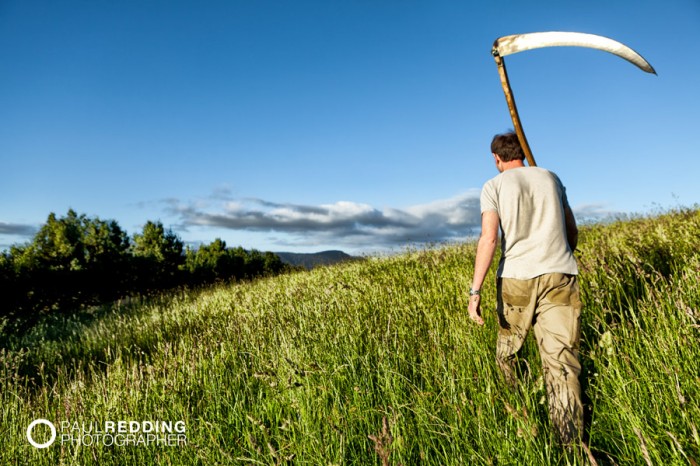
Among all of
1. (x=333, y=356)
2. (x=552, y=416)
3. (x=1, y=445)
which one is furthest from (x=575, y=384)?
(x=1, y=445)

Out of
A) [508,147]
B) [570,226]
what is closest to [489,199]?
[508,147]

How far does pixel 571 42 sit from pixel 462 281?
11.5 feet

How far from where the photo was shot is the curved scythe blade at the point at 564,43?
3.25 metres

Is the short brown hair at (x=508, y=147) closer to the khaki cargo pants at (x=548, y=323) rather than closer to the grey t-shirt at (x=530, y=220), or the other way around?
the grey t-shirt at (x=530, y=220)

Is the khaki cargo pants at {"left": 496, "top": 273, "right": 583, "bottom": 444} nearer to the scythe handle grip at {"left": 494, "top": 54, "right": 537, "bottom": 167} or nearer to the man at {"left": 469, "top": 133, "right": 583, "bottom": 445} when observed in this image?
the man at {"left": 469, "top": 133, "right": 583, "bottom": 445}

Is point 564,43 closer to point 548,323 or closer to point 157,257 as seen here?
point 548,323

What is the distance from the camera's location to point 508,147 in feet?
11.4

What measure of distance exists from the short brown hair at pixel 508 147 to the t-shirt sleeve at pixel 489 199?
1.12ft

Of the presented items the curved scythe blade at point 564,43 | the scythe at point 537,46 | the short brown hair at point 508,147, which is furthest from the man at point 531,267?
the curved scythe blade at point 564,43

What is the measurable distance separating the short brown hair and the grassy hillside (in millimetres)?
1396

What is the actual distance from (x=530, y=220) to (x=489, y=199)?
0.36 metres

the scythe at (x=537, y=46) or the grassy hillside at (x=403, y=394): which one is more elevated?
the scythe at (x=537, y=46)

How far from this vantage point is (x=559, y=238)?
3.21 meters

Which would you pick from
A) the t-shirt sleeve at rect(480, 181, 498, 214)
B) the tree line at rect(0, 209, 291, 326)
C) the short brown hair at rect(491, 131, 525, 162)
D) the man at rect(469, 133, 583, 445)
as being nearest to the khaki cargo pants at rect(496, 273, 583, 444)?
the man at rect(469, 133, 583, 445)
